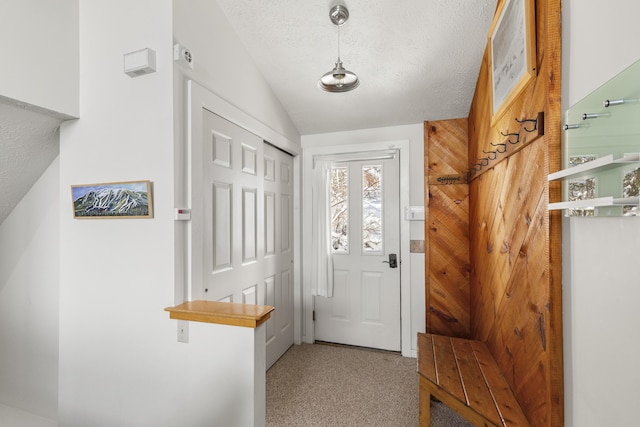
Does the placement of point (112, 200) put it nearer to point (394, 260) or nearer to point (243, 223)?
point (243, 223)

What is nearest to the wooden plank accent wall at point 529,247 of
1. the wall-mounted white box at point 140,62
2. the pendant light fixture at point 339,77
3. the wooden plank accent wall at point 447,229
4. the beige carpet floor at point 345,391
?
the wooden plank accent wall at point 447,229

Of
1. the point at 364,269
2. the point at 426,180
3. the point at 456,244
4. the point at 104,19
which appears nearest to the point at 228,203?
the point at 104,19

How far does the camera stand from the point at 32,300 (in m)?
2.01

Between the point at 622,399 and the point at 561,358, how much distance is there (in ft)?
0.91

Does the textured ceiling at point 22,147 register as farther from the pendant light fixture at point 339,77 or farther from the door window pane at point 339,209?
the door window pane at point 339,209

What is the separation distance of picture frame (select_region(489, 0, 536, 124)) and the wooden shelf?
49cm

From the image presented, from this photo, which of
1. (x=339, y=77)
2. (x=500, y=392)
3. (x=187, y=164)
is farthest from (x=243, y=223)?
(x=500, y=392)

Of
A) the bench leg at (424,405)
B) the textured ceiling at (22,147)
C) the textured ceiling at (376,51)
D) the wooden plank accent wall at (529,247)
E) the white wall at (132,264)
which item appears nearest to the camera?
the wooden plank accent wall at (529,247)

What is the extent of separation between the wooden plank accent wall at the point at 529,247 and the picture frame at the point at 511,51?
3 centimetres

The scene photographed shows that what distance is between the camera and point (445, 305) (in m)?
2.69

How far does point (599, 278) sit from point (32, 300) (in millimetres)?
3042

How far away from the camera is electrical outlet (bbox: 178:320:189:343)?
1492mm

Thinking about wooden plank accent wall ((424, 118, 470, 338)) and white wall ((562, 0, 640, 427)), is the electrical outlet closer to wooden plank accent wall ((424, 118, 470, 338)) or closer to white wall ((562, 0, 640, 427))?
white wall ((562, 0, 640, 427))

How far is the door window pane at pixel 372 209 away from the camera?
2982 millimetres
